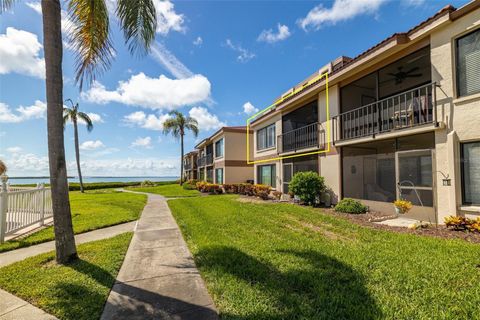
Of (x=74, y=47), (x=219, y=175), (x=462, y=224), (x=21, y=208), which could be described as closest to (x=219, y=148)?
(x=219, y=175)

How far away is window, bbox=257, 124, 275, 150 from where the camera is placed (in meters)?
18.4

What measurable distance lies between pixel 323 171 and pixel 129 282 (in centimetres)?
1062

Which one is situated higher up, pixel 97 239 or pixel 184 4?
pixel 184 4

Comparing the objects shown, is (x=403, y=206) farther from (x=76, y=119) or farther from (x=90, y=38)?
(x=76, y=119)

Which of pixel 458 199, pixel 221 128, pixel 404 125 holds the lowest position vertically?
pixel 458 199

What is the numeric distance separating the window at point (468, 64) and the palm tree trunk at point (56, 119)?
34.3 ft

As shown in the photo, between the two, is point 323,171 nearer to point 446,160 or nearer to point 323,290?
point 446,160

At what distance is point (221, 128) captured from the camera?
24.3 m

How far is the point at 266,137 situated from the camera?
→ 19.6m

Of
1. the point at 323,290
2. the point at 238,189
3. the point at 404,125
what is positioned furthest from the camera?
the point at 238,189

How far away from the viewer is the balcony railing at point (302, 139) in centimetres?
1274

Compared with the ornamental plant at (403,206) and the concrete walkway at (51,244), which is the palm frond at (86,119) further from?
the ornamental plant at (403,206)

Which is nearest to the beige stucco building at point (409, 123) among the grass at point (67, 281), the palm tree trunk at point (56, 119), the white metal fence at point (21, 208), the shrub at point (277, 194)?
the shrub at point (277, 194)

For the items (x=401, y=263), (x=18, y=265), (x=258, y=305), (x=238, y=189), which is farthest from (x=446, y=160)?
(x=238, y=189)
